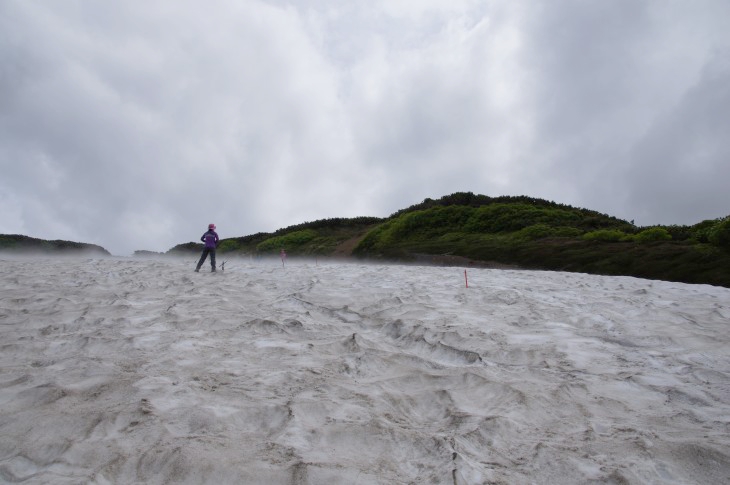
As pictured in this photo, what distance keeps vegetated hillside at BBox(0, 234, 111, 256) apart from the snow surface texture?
114 feet

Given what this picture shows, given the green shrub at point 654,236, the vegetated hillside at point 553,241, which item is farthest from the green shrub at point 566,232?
the green shrub at point 654,236

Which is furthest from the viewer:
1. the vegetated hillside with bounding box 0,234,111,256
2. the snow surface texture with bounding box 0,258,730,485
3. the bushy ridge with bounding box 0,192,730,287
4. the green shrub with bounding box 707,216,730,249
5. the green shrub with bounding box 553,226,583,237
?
the vegetated hillside with bounding box 0,234,111,256

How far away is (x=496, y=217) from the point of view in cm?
3506

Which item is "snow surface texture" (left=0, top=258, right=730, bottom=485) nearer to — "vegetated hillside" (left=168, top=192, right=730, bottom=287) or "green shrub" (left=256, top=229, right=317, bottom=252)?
"vegetated hillside" (left=168, top=192, right=730, bottom=287)

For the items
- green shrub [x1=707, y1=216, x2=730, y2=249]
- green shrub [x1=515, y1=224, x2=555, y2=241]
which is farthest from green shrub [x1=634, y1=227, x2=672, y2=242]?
green shrub [x1=515, y1=224, x2=555, y2=241]

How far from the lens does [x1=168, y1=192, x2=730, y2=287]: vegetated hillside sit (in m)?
18.9

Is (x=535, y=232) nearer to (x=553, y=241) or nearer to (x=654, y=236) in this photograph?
(x=553, y=241)

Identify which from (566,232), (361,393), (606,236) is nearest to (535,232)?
(566,232)

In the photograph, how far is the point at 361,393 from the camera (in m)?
4.91

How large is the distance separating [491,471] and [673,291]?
1237cm

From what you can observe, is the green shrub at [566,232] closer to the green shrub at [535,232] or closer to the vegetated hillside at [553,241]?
the vegetated hillside at [553,241]

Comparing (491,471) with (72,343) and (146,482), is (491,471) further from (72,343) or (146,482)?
(72,343)

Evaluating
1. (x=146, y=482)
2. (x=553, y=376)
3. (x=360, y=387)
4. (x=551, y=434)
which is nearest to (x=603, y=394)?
(x=553, y=376)

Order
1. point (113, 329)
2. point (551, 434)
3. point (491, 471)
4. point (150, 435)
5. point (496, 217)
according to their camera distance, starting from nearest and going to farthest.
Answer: point (491, 471), point (150, 435), point (551, 434), point (113, 329), point (496, 217)
